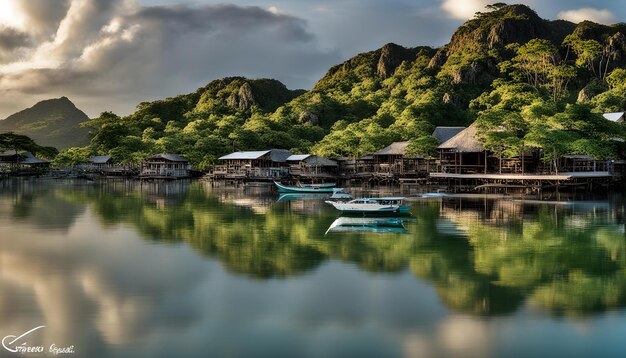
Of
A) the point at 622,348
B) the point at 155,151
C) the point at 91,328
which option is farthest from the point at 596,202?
the point at 155,151

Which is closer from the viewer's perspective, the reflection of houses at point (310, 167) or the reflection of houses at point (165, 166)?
the reflection of houses at point (310, 167)

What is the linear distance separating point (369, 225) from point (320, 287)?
39.8ft

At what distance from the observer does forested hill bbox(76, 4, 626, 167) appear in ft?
183

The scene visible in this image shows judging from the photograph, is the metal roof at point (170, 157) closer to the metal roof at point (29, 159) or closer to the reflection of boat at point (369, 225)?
the metal roof at point (29, 159)

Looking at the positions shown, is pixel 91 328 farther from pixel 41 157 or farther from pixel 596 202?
pixel 41 157

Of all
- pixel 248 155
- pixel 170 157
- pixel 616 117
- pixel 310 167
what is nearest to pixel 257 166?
pixel 248 155

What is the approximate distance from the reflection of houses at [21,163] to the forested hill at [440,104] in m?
11.1

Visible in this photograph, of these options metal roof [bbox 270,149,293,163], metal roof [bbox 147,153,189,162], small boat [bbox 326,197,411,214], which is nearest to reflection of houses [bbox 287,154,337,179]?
metal roof [bbox 270,149,293,163]

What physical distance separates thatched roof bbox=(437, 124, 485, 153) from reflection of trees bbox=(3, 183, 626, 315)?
20.6 meters

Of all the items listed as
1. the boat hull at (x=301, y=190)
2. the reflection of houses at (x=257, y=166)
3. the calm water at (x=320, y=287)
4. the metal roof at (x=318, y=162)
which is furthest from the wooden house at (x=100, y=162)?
the calm water at (x=320, y=287)

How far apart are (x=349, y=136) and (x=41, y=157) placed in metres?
80.8

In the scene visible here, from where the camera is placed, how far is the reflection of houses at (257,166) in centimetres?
7700

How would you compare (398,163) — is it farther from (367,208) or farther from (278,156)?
(367,208)

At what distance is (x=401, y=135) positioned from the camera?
3103 inches
